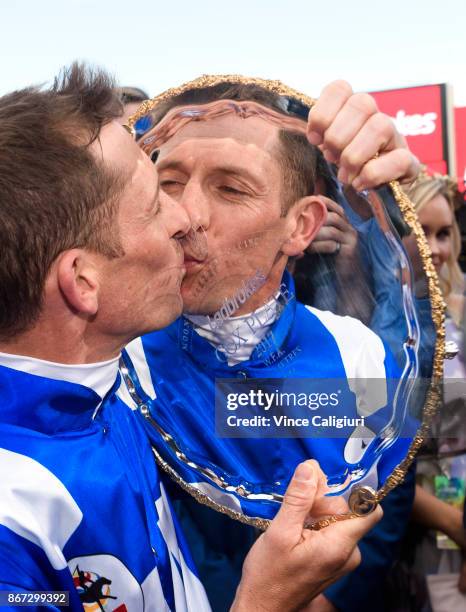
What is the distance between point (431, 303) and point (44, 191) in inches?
20.6

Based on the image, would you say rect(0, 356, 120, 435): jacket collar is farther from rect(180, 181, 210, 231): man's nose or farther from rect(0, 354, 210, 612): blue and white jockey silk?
rect(180, 181, 210, 231): man's nose

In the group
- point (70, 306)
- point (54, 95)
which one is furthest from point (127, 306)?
point (54, 95)

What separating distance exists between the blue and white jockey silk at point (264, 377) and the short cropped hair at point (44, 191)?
0.77 feet

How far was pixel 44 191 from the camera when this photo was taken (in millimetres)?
810

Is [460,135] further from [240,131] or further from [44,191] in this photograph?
[44,191]

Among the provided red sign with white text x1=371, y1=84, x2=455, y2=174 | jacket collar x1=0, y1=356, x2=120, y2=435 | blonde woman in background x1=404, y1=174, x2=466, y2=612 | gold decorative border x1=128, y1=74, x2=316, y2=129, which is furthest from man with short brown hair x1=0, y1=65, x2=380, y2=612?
red sign with white text x1=371, y1=84, x2=455, y2=174

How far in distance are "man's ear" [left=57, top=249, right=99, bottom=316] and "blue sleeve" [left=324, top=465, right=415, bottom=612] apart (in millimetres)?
595

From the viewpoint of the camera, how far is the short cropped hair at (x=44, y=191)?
0.80 meters

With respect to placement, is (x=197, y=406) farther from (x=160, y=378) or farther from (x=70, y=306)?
(x=70, y=306)

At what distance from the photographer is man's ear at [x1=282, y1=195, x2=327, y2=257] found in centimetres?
94

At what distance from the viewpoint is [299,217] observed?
943mm

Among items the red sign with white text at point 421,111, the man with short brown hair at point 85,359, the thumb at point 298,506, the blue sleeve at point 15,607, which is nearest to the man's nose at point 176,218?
the man with short brown hair at point 85,359

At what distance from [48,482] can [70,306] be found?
0.22m

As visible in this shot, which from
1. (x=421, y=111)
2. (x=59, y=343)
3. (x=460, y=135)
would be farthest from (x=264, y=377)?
(x=460, y=135)
